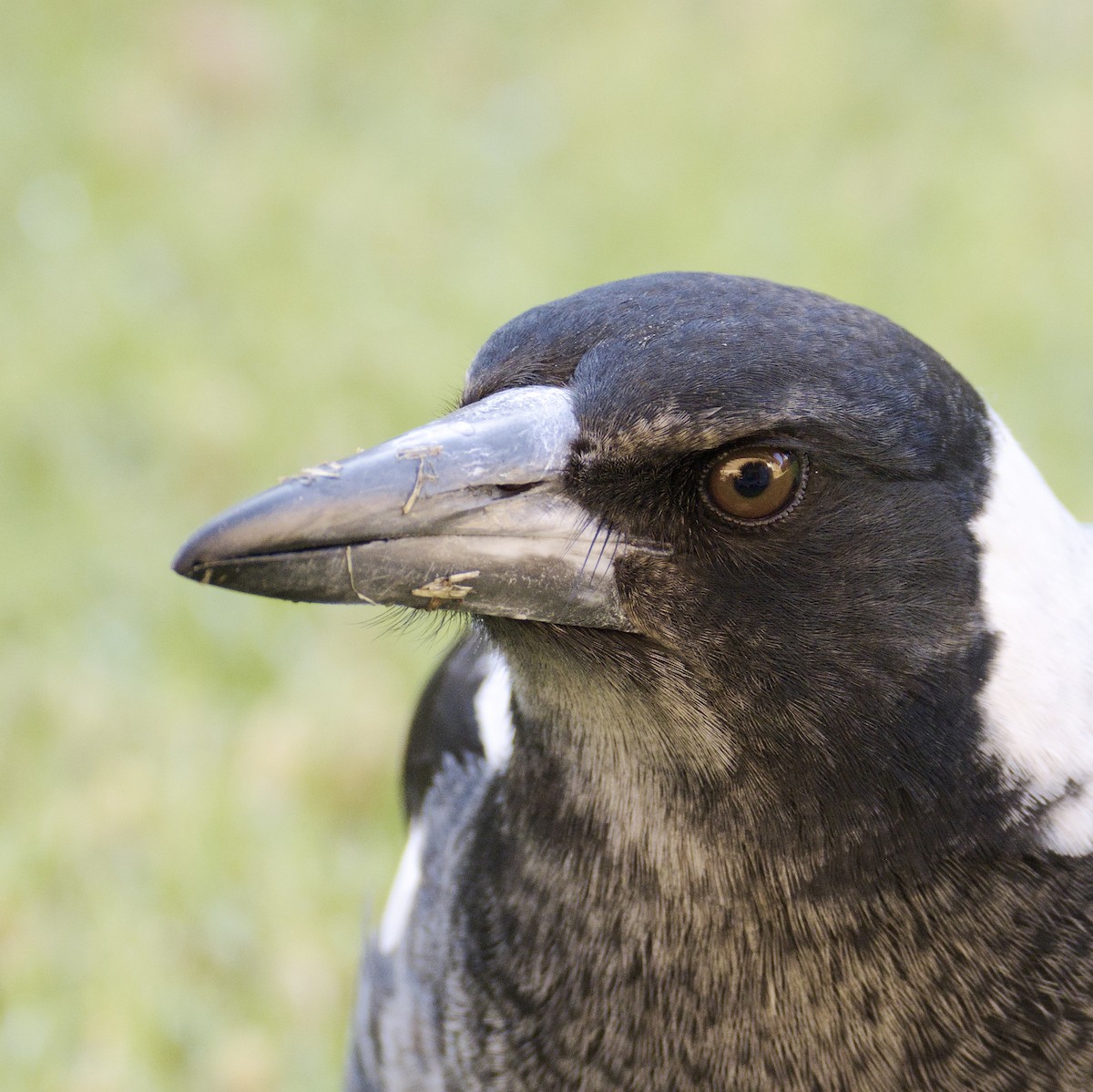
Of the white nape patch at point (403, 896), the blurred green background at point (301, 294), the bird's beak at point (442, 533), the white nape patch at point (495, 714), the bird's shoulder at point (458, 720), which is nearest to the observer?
the bird's beak at point (442, 533)

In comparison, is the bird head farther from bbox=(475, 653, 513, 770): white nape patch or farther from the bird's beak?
bbox=(475, 653, 513, 770): white nape patch

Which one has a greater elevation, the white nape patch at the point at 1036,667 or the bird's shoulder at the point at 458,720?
the bird's shoulder at the point at 458,720

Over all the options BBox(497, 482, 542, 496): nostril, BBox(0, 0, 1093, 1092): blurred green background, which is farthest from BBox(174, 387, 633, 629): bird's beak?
BBox(0, 0, 1093, 1092): blurred green background

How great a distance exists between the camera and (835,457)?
1230 mm

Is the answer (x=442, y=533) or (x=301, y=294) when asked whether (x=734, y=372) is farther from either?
(x=301, y=294)

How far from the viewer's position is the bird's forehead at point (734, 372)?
1209 mm

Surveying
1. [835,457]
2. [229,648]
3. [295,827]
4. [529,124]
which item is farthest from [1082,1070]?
[529,124]

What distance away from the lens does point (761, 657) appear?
4.08ft

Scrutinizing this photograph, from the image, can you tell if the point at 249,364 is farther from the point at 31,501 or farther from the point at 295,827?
the point at 295,827

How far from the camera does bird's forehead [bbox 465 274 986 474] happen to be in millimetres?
1209

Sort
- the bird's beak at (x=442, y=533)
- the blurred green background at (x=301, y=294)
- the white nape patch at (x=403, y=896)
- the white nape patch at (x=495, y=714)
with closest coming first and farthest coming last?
the bird's beak at (x=442, y=533) < the white nape patch at (x=495, y=714) < the white nape patch at (x=403, y=896) < the blurred green background at (x=301, y=294)

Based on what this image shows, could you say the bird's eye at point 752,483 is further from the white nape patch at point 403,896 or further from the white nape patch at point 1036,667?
the white nape patch at point 403,896

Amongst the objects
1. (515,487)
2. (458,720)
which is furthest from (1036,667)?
(458,720)

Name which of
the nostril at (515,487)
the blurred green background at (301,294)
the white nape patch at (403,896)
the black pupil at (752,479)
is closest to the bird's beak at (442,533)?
the nostril at (515,487)
